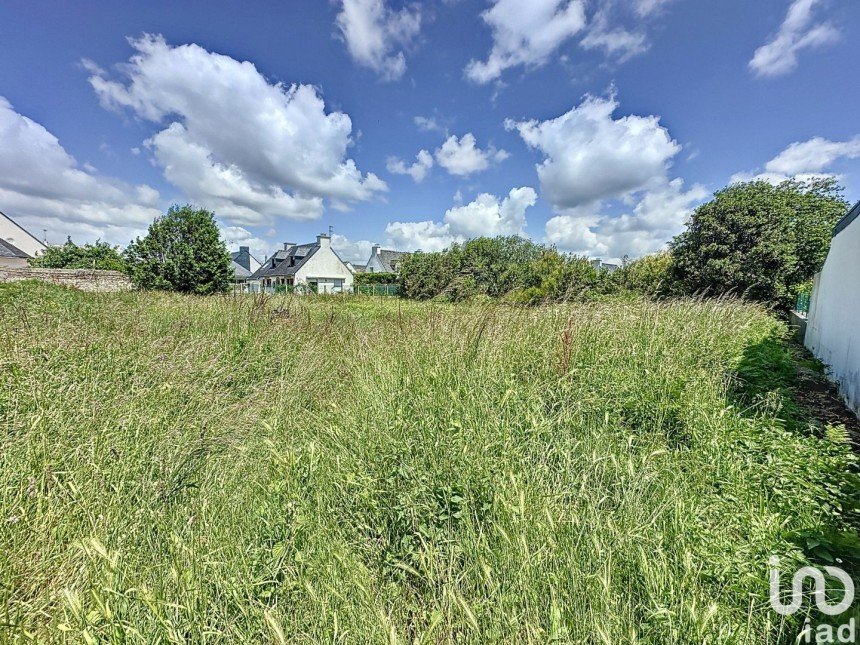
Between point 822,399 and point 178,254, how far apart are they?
20.2 m

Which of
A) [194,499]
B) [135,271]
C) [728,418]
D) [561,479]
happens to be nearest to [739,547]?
[561,479]

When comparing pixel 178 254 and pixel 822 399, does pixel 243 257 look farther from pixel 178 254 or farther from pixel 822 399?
pixel 822 399

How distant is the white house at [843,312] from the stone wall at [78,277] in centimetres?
2147

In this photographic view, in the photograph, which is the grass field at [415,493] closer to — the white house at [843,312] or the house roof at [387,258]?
the white house at [843,312]

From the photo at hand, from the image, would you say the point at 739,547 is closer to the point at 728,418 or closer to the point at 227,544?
the point at 728,418

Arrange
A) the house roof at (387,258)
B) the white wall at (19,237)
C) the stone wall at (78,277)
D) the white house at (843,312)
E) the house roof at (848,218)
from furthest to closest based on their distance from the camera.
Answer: the house roof at (387,258) → the white wall at (19,237) → the stone wall at (78,277) → the house roof at (848,218) → the white house at (843,312)

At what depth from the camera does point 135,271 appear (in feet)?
47.7

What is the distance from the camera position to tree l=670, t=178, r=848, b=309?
36.8ft

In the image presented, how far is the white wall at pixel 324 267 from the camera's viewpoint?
34312 mm

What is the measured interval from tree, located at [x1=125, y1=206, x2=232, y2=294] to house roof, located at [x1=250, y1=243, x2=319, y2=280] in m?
19.2

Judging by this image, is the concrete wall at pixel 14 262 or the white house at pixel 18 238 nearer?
the concrete wall at pixel 14 262

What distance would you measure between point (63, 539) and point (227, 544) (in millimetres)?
936

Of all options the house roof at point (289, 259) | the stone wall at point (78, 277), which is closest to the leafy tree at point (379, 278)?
the house roof at point (289, 259)

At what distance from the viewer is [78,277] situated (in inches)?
582
